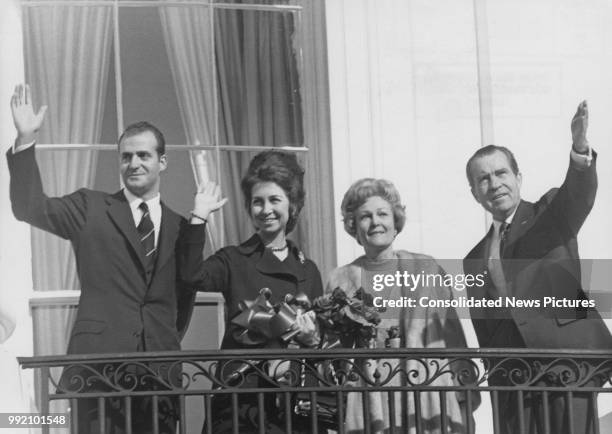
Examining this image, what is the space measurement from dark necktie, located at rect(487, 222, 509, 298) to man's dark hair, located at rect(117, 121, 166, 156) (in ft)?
6.21

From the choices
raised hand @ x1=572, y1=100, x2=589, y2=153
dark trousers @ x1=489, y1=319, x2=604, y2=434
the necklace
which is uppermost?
raised hand @ x1=572, y1=100, x2=589, y2=153

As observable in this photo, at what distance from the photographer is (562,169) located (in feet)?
34.7

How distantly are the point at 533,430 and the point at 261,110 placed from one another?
229 cm

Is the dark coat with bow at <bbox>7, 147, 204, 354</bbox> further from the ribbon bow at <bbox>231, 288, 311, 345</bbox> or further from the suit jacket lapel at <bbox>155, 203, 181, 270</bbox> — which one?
the ribbon bow at <bbox>231, 288, 311, 345</bbox>

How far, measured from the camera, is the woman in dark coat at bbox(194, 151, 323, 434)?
9945 millimetres

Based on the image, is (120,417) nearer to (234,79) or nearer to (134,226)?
(134,226)

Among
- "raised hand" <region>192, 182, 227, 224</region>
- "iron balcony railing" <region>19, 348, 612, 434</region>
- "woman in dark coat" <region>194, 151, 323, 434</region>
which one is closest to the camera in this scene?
"iron balcony railing" <region>19, 348, 612, 434</region>

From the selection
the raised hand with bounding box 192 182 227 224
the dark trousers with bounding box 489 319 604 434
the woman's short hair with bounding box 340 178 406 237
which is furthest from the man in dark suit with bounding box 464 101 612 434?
the raised hand with bounding box 192 182 227 224

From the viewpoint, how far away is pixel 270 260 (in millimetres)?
10203
